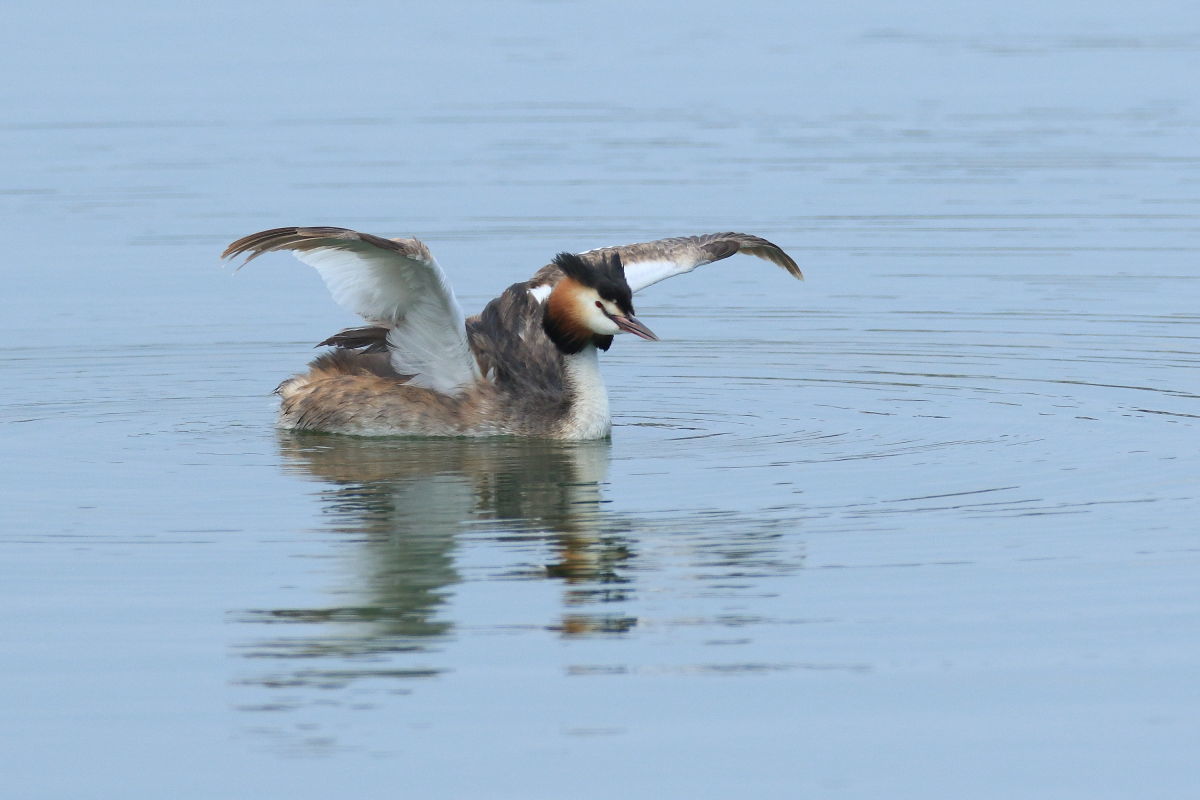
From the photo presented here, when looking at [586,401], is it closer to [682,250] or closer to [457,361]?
[457,361]

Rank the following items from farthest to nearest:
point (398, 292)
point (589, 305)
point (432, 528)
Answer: point (589, 305)
point (398, 292)
point (432, 528)

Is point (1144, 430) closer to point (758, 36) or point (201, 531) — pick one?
point (201, 531)

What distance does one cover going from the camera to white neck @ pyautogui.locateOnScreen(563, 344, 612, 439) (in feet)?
46.3

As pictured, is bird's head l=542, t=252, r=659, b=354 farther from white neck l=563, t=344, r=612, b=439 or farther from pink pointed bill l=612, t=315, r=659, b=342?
white neck l=563, t=344, r=612, b=439

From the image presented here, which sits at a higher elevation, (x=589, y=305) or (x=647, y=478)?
(x=589, y=305)

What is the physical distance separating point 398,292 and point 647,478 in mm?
2095

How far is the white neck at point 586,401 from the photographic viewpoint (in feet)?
46.3

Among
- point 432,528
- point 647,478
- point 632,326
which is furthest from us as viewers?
point 632,326

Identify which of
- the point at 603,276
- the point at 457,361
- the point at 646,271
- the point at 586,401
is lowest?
the point at 586,401

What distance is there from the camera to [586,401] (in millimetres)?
14148

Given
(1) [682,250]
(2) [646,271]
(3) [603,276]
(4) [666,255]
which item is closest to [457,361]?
(3) [603,276]

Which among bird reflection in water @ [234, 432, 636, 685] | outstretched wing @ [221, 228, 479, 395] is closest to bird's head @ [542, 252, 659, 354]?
outstretched wing @ [221, 228, 479, 395]

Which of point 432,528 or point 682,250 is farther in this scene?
point 682,250

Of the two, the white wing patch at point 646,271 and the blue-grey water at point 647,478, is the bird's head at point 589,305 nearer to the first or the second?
the blue-grey water at point 647,478
